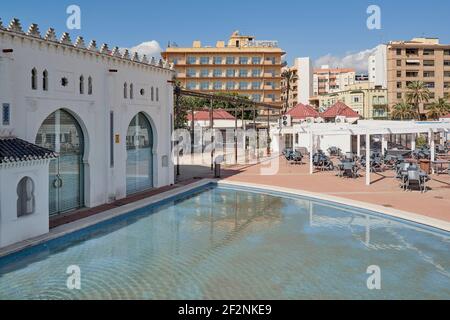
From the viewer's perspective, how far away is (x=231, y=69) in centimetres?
7950

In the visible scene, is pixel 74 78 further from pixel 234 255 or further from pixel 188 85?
pixel 188 85

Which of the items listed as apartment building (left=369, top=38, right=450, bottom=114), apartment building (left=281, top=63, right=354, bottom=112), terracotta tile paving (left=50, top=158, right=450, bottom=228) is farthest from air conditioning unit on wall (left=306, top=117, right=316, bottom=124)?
apartment building (left=281, top=63, right=354, bottom=112)

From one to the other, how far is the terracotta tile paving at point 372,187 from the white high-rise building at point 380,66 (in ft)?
209

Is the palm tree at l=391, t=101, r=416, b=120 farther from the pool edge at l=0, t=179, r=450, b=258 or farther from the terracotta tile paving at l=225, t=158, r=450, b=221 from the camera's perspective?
the pool edge at l=0, t=179, r=450, b=258

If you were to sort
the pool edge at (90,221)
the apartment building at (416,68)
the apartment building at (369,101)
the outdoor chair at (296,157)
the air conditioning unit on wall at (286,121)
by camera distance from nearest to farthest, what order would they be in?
the pool edge at (90,221) → the outdoor chair at (296,157) → the air conditioning unit on wall at (286,121) → the apartment building at (369,101) → the apartment building at (416,68)

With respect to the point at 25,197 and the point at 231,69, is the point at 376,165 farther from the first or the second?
the point at 231,69

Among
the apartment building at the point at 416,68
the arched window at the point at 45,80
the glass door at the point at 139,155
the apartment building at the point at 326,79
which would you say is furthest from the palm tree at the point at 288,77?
the arched window at the point at 45,80

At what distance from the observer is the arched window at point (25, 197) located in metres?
10.6

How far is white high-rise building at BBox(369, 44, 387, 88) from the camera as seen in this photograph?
271ft

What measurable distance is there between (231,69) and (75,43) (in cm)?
6774

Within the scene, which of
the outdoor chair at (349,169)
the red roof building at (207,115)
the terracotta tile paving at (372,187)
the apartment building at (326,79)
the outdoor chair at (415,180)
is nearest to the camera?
the terracotta tile paving at (372,187)

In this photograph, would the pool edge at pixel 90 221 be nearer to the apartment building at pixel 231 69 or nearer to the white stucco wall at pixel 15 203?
the white stucco wall at pixel 15 203

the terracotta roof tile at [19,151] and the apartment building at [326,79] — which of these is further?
the apartment building at [326,79]
